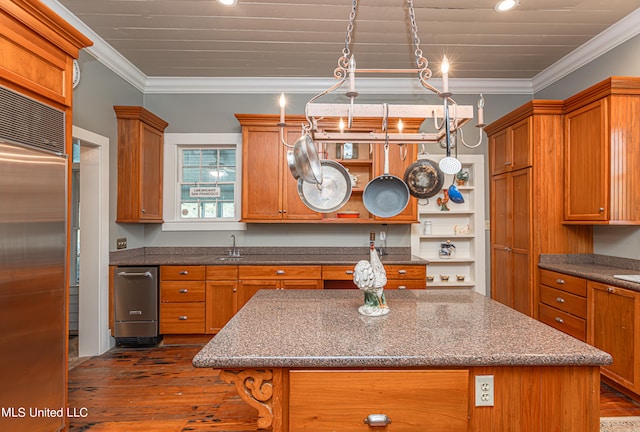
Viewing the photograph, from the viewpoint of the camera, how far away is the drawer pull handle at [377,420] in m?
1.19

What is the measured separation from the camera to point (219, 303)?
139 inches

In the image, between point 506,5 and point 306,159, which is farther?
point 506,5

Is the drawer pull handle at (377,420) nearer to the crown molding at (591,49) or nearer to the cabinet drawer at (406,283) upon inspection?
the cabinet drawer at (406,283)

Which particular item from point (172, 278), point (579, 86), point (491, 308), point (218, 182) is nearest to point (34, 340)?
point (172, 278)

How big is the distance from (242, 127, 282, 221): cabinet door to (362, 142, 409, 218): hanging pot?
188 centimetres

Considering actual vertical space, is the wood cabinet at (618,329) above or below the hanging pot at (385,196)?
below

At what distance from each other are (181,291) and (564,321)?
3.54 meters

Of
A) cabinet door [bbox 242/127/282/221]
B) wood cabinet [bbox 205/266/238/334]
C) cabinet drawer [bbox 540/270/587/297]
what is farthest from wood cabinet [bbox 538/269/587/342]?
wood cabinet [bbox 205/266/238/334]

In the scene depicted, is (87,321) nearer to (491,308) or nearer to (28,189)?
(28,189)

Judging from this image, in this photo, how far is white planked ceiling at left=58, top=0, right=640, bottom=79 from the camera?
2701 millimetres

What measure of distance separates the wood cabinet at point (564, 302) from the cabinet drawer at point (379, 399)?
224 cm

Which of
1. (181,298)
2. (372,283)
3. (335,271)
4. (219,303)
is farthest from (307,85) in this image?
(372,283)

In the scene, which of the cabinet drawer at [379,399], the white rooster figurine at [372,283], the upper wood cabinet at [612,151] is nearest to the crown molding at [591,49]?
the upper wood cabinet at [612,151]

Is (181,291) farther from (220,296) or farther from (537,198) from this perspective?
(537,198)
